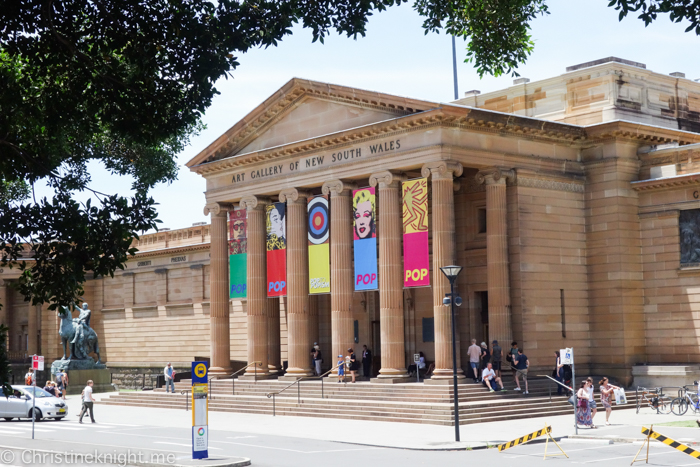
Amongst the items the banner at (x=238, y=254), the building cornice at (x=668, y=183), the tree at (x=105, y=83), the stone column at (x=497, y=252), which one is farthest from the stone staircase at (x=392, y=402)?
the tree at (x=105, y=83)

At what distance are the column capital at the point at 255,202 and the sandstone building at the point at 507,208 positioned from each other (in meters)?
0.07

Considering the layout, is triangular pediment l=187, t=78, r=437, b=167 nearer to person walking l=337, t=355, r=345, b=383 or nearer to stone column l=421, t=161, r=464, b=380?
stone column l=421, t=161, r=464, b=380

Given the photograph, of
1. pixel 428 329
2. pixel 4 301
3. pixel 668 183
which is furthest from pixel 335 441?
pixel 4 301

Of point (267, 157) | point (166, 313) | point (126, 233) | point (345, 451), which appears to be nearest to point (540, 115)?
point (267, 157)

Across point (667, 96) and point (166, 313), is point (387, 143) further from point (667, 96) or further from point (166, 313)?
point (166, 313)

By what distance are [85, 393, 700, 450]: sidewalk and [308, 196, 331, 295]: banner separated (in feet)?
19.8

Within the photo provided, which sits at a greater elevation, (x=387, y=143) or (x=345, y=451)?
(x=387, y=143)

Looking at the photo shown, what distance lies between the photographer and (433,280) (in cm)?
3591

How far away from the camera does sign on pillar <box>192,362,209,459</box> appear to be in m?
21.5

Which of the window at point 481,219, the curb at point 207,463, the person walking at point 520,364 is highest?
the window at point 481,219

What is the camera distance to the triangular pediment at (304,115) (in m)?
37.3

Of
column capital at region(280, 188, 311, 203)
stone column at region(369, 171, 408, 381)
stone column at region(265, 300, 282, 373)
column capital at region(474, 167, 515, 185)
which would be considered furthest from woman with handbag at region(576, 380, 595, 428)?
stone column at region(265, 300, 282, 373)

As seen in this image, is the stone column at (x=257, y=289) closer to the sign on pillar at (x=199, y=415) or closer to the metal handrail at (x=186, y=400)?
the metal handrail at (x=186, y=400)

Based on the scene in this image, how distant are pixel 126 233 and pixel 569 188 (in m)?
28.5
